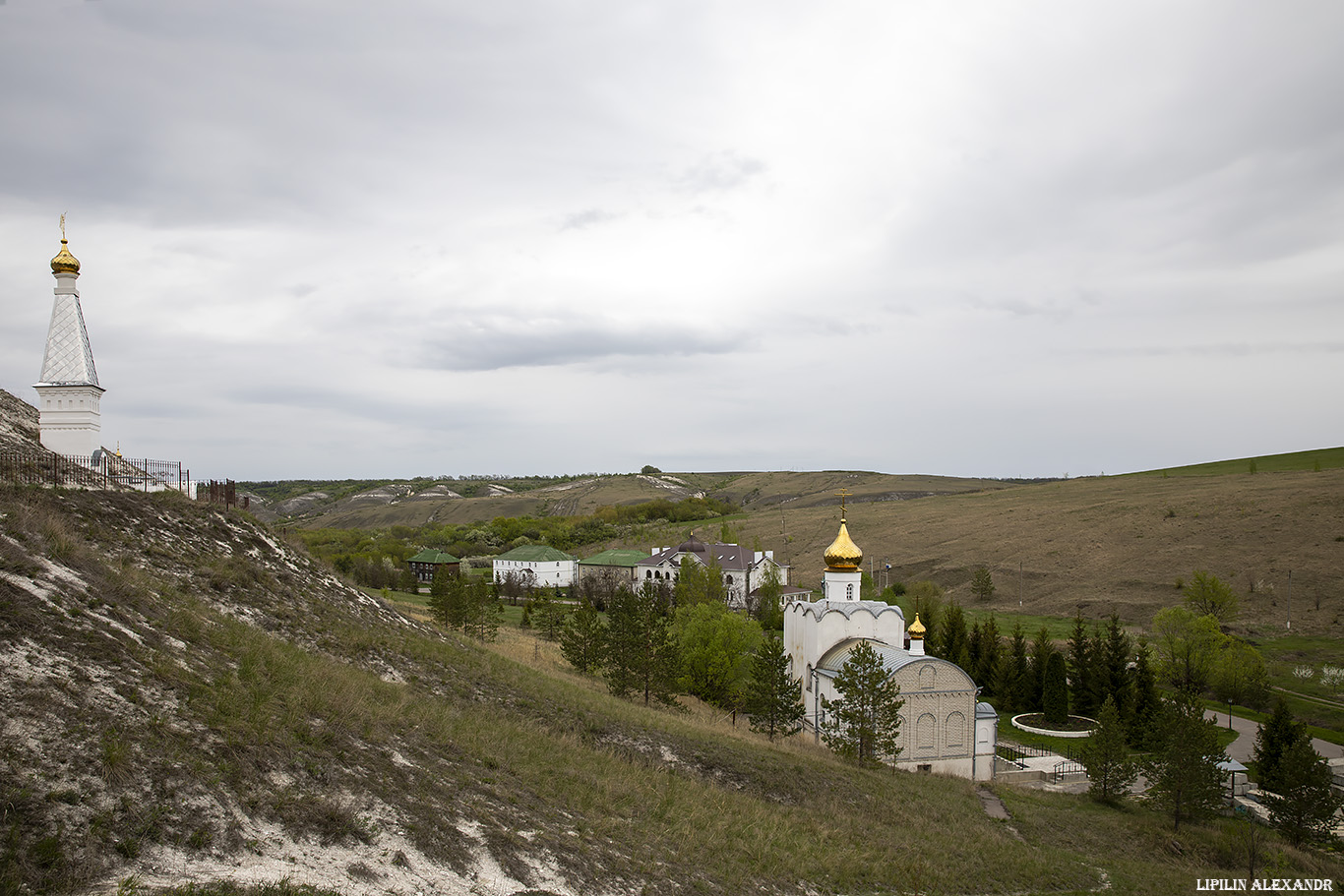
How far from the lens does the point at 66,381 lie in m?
20.1

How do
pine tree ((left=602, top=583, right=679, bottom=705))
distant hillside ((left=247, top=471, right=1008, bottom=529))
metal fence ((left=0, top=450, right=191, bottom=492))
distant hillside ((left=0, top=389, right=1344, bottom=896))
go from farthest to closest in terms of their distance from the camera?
distant hillside ((left=247, top=471, right=1008, bottom=529)) → pine tree ((left=602, top=583, right=679, bottom=705)) → metal fence ((left=0, top=450, right=191, bottom=492)) → distant hillside ((left=0, top=389, right=1344, bottom=896))

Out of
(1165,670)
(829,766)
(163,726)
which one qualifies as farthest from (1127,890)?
(1165,670)

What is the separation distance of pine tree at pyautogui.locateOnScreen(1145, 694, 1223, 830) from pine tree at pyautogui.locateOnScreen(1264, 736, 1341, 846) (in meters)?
1.63

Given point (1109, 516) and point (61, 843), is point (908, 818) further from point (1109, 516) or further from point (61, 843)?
point (1109, 516)

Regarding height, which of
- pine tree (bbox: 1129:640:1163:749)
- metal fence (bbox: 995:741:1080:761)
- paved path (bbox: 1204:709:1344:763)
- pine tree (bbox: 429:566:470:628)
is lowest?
metal fence (bbox: 995:741:1080:761)

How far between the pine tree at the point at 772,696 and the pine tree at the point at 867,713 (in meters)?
1.87

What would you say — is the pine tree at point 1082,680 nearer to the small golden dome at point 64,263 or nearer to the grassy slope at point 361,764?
the grassy slope at point 361,764

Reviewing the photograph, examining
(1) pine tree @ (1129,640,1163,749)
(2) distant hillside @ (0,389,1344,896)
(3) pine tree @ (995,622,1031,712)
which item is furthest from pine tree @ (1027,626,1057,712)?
(2) distant hillside @ (0,389,1344,896)

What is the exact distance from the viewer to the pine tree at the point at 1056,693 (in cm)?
3678

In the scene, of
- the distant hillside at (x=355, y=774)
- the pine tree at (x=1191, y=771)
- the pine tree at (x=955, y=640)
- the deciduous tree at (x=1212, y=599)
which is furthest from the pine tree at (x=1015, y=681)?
the deciduous tree at (x=1212, y=599)

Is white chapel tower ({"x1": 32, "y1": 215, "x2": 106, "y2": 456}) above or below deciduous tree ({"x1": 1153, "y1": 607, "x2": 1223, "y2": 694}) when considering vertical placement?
above

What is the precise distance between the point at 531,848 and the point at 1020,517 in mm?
95459

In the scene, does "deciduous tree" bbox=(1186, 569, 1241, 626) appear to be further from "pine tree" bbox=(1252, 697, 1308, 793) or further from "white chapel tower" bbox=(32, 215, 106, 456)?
"white chapel tower" bbox=(32, 215, 106, 456)

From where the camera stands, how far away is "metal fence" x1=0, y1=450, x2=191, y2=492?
664 inches
